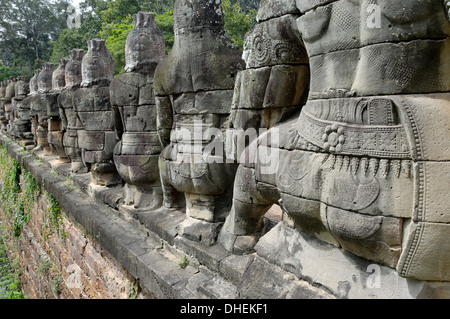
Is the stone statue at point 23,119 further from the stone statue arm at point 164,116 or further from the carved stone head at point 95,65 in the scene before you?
the stone statue arm at point 164,116

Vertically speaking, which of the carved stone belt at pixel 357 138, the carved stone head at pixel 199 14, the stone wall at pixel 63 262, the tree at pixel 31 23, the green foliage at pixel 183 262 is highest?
the tree at pixel 31 23

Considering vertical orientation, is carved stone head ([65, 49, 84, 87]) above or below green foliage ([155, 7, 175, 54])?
below

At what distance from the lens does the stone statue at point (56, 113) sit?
775cm

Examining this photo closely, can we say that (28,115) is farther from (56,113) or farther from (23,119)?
(56,113)

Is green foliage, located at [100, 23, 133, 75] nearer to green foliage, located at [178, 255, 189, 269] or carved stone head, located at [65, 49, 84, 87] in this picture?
carved stone head, located at [65, 49, 84, 87]

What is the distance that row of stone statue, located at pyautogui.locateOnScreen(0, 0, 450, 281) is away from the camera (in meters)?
1.50

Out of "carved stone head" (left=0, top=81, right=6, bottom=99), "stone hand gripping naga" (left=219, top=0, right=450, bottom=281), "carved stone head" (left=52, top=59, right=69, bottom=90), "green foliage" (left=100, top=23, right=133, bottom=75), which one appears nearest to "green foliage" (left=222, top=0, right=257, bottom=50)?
"green foliage" (left=100, top=23, right=133, bottom=75)

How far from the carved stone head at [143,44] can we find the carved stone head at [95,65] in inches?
53.7

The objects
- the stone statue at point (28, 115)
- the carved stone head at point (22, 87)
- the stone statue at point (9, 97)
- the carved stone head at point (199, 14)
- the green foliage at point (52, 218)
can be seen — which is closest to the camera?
the carved stone head at point (199, 14)

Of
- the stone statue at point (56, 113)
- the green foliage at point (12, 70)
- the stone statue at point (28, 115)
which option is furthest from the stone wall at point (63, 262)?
the green foliage at point (12, 70)

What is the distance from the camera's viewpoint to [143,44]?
12.7 feet

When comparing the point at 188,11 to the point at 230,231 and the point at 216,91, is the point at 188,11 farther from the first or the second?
the point at 230,231

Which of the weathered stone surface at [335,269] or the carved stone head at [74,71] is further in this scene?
the carved stone head at [74,71]
